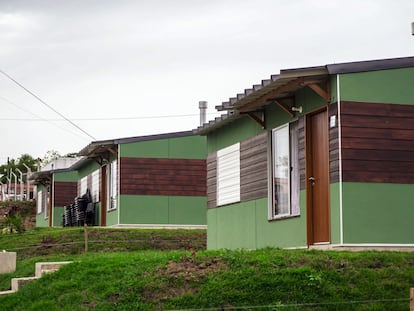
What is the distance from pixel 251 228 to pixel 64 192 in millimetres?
22474

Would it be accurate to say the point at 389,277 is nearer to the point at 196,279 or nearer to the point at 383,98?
the point at 196,279

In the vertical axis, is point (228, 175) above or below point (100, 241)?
above

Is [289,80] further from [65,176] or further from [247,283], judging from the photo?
[65,176]

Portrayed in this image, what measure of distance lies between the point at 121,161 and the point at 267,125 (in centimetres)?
1064

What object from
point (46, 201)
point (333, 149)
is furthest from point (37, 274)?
point (46, 201)

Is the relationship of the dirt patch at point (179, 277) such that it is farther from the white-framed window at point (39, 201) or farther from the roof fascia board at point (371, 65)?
the white-framed window at point (39, 201)

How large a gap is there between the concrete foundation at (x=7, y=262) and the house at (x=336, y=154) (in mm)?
5406

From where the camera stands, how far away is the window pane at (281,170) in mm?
16016

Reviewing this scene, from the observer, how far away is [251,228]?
57.6 ft

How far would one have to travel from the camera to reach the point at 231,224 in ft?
61.7

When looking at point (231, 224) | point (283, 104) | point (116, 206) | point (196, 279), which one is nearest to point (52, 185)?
point (116, 206)

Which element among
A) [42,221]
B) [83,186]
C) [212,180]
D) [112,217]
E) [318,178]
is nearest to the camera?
[318,178]

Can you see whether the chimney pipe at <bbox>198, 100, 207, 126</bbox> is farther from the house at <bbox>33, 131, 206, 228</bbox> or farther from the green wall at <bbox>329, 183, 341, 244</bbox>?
the green wall at <bbox>329, 183, 341, 244</bbox>

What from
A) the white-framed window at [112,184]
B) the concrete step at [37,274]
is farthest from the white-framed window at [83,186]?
the concrete step at [37,274]
